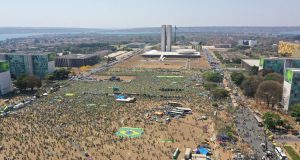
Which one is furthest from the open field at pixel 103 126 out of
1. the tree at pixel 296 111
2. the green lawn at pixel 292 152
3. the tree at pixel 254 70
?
the tree at pixel 254 70

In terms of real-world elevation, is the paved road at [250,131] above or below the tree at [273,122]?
below

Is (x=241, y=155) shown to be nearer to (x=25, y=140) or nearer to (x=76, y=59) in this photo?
(x=25, y=140)

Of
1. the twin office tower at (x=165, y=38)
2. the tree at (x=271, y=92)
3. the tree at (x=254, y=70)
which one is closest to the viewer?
the tree at (x=271, y=92)

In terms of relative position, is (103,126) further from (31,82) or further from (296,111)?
(296,111)

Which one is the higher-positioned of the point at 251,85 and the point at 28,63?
the point at 28,63

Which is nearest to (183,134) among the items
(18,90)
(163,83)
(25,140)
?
(25,140)

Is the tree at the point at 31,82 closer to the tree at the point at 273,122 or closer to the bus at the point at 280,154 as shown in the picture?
the tree at the point at 273,122

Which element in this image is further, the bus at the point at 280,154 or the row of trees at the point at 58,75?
the row of trees at the point at 58,75

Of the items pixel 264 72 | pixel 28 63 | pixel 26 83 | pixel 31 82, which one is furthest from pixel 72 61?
pixel 264 72

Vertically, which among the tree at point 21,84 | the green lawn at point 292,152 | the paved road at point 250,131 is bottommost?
the green lawn at point 292,152
